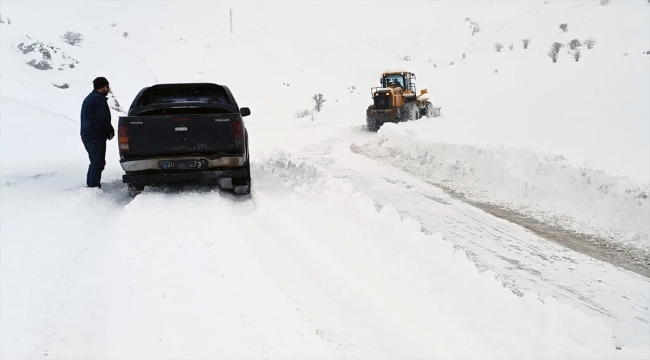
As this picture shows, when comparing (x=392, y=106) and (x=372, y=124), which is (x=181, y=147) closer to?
(x=372, y=124)

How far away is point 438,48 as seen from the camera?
4869cm

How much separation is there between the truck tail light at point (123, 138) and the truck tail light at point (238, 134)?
1594 millimetres

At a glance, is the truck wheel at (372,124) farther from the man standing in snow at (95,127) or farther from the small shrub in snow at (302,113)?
the man standing in snow at (95,127)

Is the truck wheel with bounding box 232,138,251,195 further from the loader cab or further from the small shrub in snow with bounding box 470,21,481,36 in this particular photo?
the small shrub in snow with bounding box 470,21,481,36

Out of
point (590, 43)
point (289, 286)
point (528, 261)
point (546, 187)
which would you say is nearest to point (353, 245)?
point (289, 286)

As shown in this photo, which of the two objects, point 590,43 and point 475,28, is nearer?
point 590,43

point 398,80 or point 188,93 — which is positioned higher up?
point 398,80

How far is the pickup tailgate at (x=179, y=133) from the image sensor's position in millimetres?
6391

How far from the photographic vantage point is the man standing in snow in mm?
7297

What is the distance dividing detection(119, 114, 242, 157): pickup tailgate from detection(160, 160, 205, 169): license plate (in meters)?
0.16

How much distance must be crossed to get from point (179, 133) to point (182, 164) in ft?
1.59

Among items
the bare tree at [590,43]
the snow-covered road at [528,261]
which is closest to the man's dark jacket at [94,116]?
the snow-covered road at [528,261]

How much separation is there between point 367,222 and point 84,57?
91.3 feet

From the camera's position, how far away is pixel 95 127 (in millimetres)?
7359
